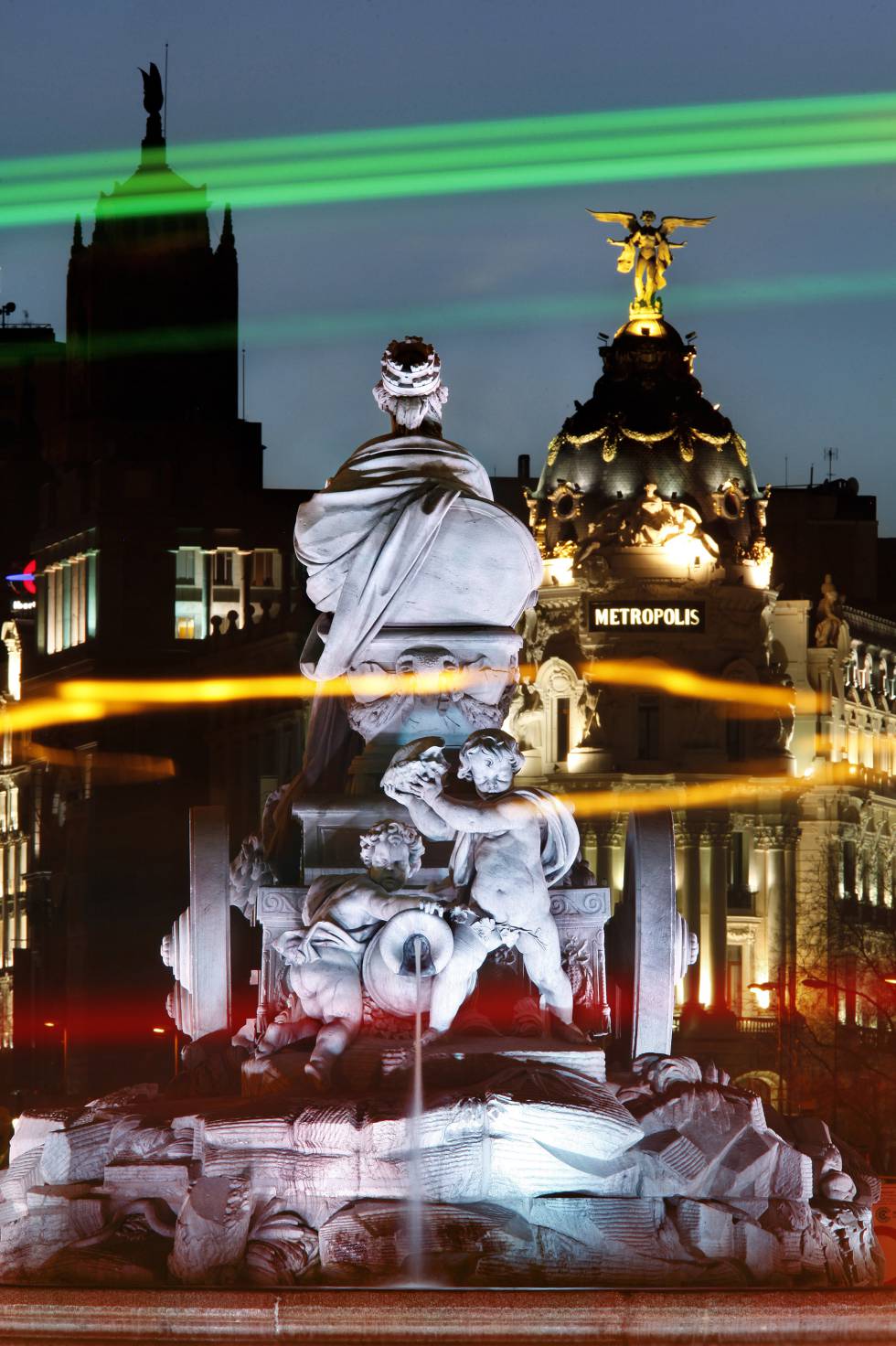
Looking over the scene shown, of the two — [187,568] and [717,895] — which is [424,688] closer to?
[717,895]

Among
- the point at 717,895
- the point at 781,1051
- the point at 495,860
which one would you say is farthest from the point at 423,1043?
the point at 717,895

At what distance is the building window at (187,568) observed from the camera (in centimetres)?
10600

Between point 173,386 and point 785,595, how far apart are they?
82.0 feet

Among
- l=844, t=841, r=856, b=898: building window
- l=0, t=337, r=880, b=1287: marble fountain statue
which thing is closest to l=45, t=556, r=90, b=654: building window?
l=844, t=841, r=856, b=898: building window

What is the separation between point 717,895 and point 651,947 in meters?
64.7

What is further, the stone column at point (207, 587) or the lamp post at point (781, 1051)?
the stone column at point (207, 587)

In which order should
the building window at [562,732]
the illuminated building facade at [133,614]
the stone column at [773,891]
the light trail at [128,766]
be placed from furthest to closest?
the light trail at [128,766] < the illuminated building facade at [133,614] < the building window at [562,732] < the stone column at [773,891]

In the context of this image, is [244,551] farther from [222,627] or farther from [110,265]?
[110,265]

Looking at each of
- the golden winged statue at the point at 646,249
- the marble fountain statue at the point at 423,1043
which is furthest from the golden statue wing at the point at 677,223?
the marble fountain statue at the point at 423,1043

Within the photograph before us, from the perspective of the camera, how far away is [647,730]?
90.4m

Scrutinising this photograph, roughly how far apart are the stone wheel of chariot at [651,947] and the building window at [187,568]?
8291cm

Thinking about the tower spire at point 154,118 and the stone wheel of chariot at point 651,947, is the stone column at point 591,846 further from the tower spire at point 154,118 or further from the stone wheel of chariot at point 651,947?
the stone wheel of chariot at point 651,947

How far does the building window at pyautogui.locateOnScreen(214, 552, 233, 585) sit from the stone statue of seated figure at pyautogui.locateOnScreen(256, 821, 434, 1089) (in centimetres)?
8297

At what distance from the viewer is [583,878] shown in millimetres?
23516
